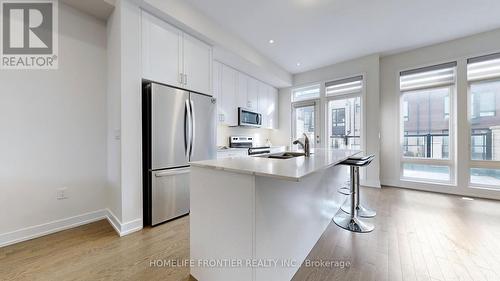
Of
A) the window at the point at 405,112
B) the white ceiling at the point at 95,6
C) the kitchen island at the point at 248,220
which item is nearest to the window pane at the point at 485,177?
the window at the point at 405,112

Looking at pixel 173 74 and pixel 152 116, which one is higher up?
pixel 173 74

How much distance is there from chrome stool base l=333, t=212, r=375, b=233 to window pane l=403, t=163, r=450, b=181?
2691 millimetres

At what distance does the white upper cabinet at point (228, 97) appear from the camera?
3969 mm

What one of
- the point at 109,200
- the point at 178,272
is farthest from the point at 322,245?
the point at 109,200

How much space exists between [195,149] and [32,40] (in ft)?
7.14

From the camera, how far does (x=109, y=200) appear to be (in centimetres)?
260

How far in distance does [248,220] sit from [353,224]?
6.00 ft

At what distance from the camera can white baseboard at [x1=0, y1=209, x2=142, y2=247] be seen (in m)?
1.98

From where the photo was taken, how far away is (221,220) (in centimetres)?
129

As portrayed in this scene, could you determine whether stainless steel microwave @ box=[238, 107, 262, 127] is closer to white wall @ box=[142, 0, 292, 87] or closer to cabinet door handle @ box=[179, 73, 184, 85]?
white wall @ box=[142, 0, 292, 87]

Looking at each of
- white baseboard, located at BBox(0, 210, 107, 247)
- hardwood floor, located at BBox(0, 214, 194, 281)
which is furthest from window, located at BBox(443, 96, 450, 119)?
white baseboard, located at BBox(0, 210, 107, 247)

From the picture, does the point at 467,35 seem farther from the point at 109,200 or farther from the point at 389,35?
the point at 109,200

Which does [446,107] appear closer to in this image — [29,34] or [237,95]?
[237,95]

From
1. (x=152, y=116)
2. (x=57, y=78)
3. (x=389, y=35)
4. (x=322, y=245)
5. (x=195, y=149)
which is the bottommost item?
(x=322, y=245)
